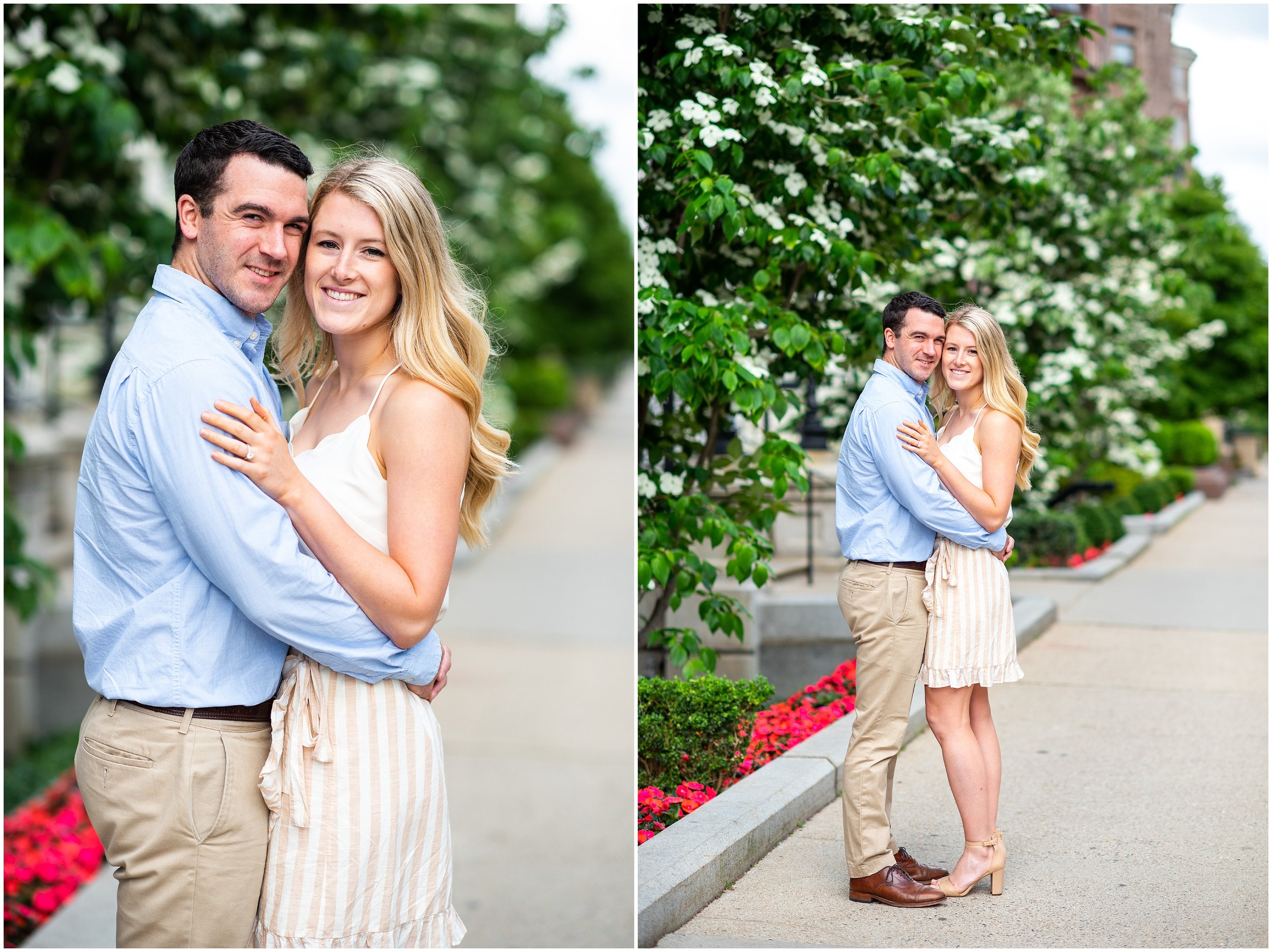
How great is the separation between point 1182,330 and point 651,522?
266cm

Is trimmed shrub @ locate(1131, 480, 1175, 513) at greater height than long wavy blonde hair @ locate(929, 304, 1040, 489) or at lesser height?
lesser

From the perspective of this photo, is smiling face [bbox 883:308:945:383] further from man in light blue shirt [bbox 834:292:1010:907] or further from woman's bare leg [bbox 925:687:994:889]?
woman's bare leg [bbox 925:687:994:889]

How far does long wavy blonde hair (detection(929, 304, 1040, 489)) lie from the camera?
9.66 feet

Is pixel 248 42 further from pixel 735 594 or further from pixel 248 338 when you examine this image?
pixel 248 338

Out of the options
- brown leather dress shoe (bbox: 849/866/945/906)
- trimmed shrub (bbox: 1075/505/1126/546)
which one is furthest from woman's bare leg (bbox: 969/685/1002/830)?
trimmed shrub (bbox: 1075/505/1126/546)

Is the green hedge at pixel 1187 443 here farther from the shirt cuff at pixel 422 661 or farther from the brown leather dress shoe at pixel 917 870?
the shirt cuff at pixel 422 661

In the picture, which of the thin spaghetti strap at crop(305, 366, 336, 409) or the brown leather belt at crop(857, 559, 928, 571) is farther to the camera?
the brown leather belt at crop(857, 559, 928, 571)

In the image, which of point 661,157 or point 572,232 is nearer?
point 661,157

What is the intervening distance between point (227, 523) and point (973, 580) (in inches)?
71.2

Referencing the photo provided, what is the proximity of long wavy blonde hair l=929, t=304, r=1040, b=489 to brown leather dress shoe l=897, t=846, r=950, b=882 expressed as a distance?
3.34 feet

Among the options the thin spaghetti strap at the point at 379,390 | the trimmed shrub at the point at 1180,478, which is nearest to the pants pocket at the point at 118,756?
the thin spaghetti strap at the point at 379,390

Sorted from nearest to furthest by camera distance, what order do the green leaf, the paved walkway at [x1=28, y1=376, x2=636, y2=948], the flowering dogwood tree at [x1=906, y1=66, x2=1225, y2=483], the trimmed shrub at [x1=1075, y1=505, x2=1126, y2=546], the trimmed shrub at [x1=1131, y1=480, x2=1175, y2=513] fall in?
the green leaf < the flowering dogwood tree at [x1=906, y1=66, x2=1225, y2=483] < the paved walkway at [x1=28, y1=376, x2=636, y2=948] < the trimmed shrub at [x1=1075, y1=505, x2=1126, y2=546] < the trimmed shrub at [x1=1131, y1=480, x2=1175, y2=513]

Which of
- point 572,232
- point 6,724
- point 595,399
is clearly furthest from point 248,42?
point 595,399

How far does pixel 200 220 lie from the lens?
7.56 ft
